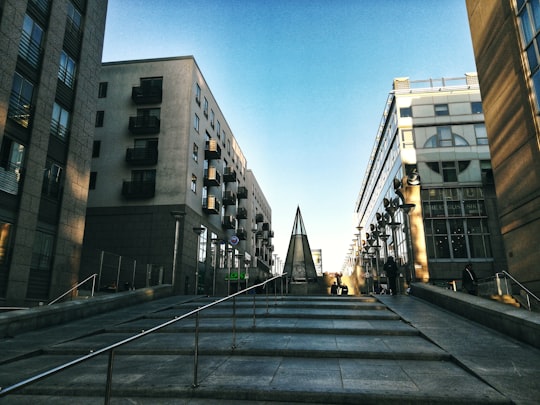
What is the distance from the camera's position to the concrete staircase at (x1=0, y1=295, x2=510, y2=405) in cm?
503

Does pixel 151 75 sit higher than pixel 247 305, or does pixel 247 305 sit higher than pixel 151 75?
pixel 151 75

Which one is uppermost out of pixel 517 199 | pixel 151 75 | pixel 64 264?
pixel 151 75

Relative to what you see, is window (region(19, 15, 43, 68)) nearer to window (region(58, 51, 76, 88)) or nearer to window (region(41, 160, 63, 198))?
window (region(58, 51, 76, 88))

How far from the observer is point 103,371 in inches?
250

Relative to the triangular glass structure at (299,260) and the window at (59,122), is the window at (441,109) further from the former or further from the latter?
the window at (59,122)

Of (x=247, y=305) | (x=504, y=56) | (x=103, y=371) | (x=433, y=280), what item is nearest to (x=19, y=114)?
(x=247, y=305)

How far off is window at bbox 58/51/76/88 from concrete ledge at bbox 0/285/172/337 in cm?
1259

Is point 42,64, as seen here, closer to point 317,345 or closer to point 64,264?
point 64,264

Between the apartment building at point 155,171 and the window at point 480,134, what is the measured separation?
2610 centimetres

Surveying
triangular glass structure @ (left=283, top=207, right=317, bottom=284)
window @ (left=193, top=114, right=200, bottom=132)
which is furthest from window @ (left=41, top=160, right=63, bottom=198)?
window @ (left=193, top=114, right=200, bottom=132)

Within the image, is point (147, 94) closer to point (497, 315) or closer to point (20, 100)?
point (20, 100)

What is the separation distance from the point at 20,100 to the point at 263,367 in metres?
17.3

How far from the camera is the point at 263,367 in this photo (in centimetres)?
634

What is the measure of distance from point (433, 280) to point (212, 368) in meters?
33.0
